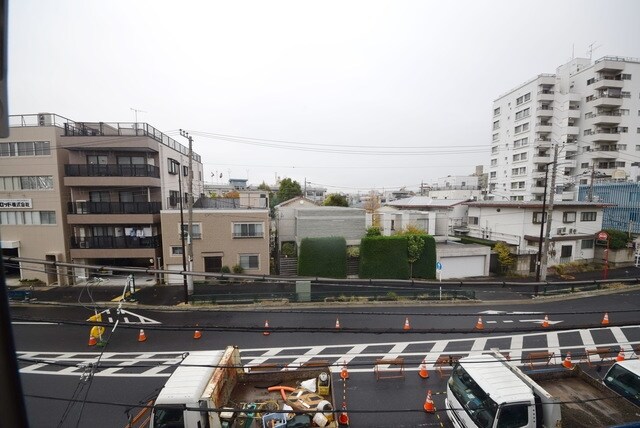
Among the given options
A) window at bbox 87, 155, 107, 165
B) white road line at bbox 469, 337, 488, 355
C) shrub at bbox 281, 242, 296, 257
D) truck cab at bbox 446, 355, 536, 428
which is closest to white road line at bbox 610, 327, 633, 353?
white road line at bbox 469, 337, 488, 355

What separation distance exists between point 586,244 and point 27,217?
42.8 meters

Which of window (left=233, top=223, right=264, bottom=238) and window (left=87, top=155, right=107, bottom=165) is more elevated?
window (left=87, top=155, right=107, bottom=165)

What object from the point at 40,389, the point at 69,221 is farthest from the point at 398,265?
the point at 69,221

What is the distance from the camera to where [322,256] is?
19.9m

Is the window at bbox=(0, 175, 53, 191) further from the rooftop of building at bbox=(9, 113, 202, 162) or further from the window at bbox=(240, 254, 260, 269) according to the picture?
the window at bbox=(240, 254, 260, 269)

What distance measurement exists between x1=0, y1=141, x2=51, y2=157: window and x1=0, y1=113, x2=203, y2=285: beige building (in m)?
0.04

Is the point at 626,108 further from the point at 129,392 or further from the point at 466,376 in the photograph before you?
the point at 129,392

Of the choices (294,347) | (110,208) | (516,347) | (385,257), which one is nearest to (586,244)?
(385,257)

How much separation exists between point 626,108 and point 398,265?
130ft

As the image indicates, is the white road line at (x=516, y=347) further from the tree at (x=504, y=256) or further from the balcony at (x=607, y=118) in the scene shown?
the balcony at (x=607, y=118)

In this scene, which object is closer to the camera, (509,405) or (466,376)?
(509,405)

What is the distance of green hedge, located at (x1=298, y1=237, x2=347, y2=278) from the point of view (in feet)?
65.2

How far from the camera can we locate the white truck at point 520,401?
18.4 feet

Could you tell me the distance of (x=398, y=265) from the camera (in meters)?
19.8
